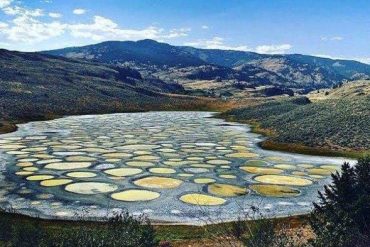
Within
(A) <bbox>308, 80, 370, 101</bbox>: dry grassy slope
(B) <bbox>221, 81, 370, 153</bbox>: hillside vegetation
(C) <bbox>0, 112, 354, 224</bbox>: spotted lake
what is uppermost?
(A) <bbox>308, 80, 370, 101</bbox>: dry grassy slope

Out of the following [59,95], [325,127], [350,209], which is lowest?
[325,127]

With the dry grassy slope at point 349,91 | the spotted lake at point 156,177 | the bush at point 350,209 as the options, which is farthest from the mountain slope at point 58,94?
the bush at point 350,209

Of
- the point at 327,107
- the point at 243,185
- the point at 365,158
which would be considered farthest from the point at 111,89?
the point at 365,158

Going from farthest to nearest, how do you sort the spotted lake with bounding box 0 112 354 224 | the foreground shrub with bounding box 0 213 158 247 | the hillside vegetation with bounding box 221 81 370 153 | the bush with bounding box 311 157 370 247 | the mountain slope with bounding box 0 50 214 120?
the mountain slope with bounding box 0 50 214 120 < the hillside vegetation with bounding box 221 81 370 153 < the spotted lake with bounding box 0 112 354 224 < the bush with bounding box 311 157 370 247 < the foreground shrub with bounding box 0 213 158 247

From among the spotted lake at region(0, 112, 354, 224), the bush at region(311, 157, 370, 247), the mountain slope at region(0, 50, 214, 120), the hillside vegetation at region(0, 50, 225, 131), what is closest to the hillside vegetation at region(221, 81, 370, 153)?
the spotted lake at region(0, 112, 354, 224)

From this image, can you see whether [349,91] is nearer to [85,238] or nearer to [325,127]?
[325,127]

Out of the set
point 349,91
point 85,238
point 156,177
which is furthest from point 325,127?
point 349,91

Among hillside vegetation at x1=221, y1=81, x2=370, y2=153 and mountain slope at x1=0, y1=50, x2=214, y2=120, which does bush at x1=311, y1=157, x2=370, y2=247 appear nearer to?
hillside vegetation at x1=221, y1=81, x2=370, y2=153

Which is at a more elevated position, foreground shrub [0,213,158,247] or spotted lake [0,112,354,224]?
foreground shrub [0,213,158,247]
